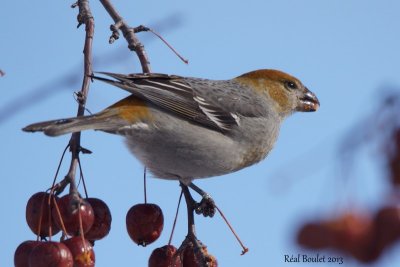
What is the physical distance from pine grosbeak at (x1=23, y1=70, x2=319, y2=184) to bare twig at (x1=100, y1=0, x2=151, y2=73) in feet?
0.39

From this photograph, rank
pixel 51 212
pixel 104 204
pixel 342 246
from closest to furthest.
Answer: pixel 342 246 < pixel 51 212 < pixel 104 204

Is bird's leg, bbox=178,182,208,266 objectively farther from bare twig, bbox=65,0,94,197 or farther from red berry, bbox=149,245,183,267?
bare twig, bbox=65,0,94,197

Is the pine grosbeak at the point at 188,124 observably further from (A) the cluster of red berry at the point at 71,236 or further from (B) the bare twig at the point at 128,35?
(A) the cluster of red berry at the point at 71,236

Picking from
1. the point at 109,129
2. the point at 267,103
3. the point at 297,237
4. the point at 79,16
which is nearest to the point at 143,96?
the point at 109,129

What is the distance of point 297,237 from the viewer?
63.3 inches

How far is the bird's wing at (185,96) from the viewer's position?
4492 mm

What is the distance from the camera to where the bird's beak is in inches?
231

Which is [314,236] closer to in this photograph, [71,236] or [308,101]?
[71,236]

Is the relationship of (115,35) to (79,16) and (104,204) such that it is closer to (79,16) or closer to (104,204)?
(79,16)

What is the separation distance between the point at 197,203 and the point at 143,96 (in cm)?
108

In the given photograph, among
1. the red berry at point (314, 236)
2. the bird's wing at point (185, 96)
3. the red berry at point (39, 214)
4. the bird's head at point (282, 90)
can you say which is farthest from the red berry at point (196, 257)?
the bird's head at point (282, 90)

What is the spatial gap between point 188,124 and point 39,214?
6.28ft

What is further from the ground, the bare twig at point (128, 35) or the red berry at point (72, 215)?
the bare twig at point (128, 35)

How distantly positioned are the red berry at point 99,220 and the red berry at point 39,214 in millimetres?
207
